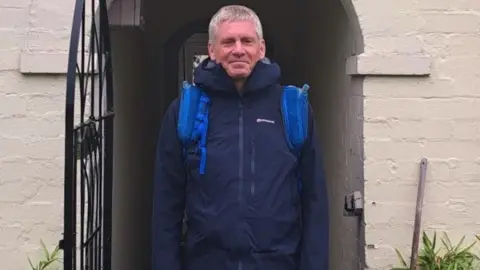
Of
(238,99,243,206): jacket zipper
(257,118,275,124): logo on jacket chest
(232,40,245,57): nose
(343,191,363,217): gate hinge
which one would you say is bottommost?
(343,191,363,217): gate hinge

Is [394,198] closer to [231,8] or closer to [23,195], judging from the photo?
[231,8]

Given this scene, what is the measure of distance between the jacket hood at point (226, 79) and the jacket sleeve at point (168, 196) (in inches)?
6.8

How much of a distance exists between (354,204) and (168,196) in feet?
4.36

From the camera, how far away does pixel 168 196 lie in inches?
114

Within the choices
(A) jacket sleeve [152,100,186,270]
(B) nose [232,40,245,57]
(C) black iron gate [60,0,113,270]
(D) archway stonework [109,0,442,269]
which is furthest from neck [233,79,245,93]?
→ (D) archway stonework [109,0,442,269]

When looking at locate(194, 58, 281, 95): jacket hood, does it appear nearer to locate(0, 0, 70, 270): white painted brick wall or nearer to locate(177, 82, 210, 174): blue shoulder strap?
locate(177, 82, 210, 174): blue shoulder strap

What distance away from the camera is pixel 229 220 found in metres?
2.75

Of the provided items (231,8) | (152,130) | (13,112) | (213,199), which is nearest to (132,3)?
(13,112)

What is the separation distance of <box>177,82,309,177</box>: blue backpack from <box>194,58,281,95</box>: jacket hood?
0.06 m

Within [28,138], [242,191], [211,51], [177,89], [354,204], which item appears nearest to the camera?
[242,191]

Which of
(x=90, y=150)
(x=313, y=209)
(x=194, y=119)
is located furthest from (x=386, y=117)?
(x=90, y=150)

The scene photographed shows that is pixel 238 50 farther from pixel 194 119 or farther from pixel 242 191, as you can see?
pixel 242 191

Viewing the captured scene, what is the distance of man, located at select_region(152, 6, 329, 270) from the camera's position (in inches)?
109

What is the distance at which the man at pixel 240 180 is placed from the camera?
109 inches
